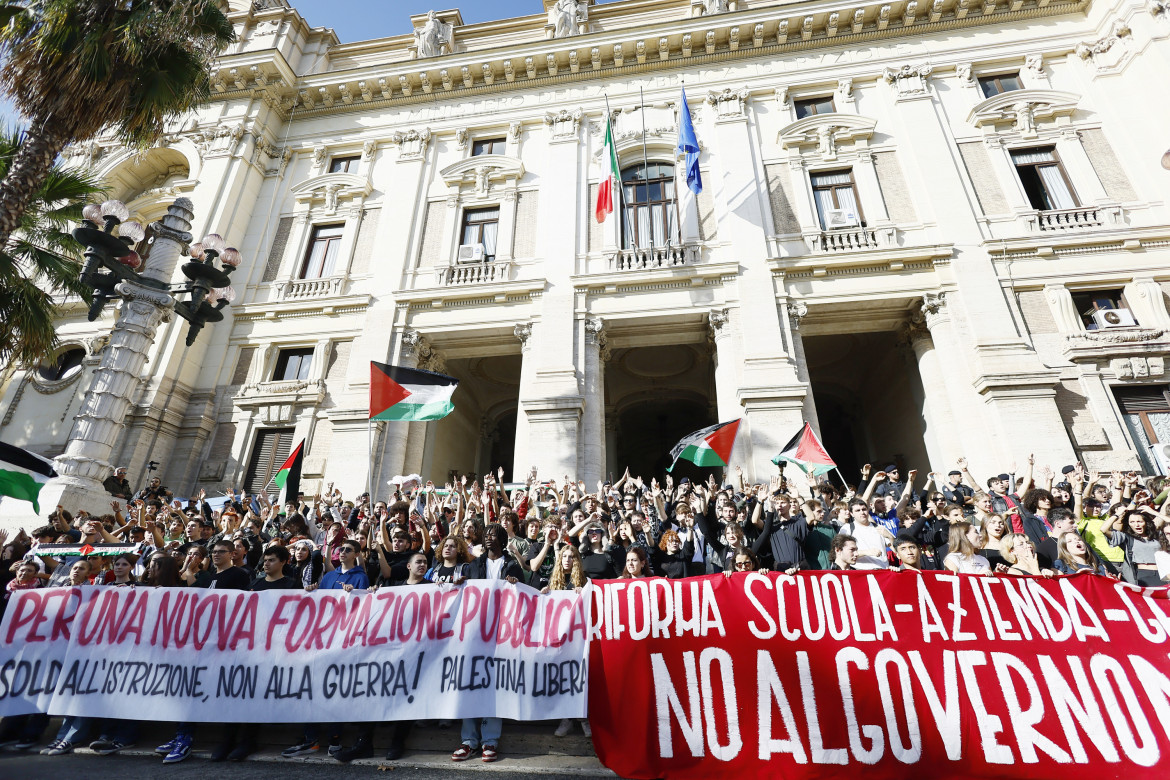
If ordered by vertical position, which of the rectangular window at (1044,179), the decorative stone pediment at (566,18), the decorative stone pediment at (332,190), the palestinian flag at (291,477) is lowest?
the palestinian flag at (291,477)

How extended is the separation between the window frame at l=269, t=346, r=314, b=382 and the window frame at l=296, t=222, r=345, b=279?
2374 mm

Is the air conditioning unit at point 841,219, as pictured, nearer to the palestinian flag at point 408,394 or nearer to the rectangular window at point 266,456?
the palestinian flag at point 408,394

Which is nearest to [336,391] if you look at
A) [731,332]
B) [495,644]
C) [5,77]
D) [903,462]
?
[5,77]

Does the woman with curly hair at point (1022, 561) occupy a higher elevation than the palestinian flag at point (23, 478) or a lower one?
lower

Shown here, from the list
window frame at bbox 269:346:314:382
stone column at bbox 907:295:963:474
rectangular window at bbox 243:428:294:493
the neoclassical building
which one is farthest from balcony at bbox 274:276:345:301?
stone column at bbox 907:295:963:474

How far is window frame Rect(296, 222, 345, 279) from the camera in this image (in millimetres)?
17344

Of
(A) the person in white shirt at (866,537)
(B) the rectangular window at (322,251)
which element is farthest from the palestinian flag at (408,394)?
(B) the rectangular window at (322,251)

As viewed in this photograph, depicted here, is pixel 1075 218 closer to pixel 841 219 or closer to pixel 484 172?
pixel 841 219

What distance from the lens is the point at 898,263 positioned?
13938mm

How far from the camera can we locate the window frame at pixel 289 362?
1574 cm

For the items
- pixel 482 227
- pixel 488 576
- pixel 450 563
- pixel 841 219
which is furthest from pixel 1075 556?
pixel 482 227

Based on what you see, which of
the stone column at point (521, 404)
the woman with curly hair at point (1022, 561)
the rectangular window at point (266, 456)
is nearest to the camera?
the woman with curly hair at point (1022, 561)

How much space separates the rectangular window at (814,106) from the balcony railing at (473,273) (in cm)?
1009

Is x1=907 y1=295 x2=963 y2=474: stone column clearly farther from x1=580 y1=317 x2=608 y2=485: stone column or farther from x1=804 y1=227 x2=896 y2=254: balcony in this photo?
x1=580 y1=317 x2=608 y2=485: stone column
